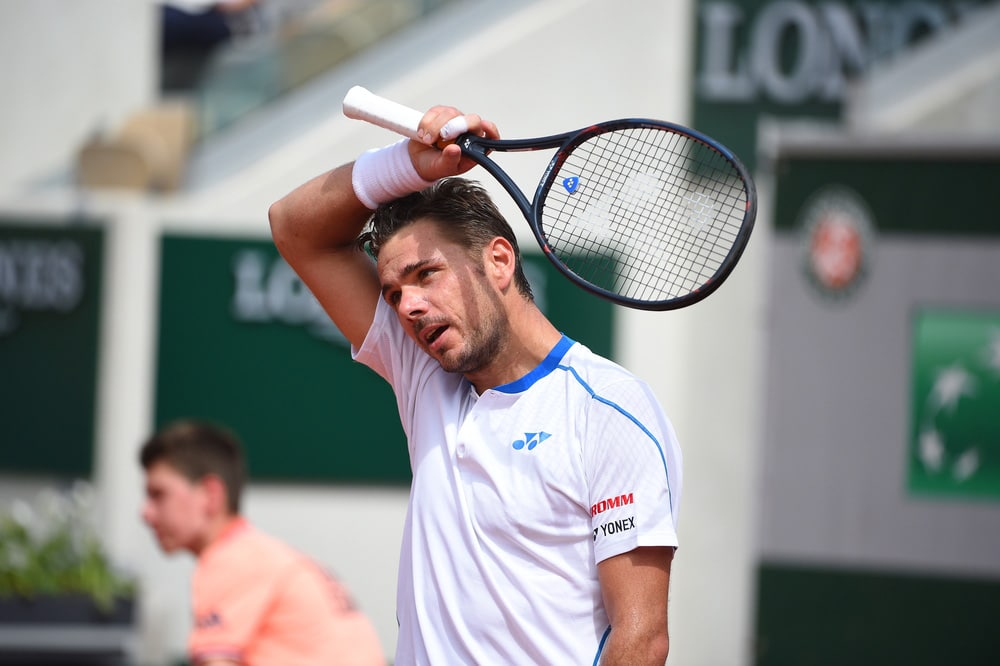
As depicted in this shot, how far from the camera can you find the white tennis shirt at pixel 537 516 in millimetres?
2336

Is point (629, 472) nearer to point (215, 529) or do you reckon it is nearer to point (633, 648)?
point (633, 648)

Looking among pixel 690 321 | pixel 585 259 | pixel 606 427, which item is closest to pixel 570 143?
pixel 585 259

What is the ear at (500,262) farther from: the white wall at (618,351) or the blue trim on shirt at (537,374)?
the white wall at (618,351)

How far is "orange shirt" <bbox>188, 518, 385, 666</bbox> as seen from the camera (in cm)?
374

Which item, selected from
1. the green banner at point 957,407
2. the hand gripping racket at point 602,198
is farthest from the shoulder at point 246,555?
the green banner at point 957,407

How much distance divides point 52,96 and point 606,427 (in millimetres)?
7288

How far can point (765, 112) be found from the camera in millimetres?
8289

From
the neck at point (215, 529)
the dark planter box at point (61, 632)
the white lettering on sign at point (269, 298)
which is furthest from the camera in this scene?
the white lettering on sign at point (269, 298)

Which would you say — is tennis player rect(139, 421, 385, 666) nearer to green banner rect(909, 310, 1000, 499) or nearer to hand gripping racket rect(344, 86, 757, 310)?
hand gripping racket rect(344, 86, 757, 310)

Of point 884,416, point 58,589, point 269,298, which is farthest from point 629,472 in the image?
point 269,298

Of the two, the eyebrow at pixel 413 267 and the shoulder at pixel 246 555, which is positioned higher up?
the eyebrow at pixel 413 267

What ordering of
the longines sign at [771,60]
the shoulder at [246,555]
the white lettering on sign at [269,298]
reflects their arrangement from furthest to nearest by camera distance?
the longines sign at [771,60] < the white lettering on sign at [269,298] < the shoulder at [246,555]

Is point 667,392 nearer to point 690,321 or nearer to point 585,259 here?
point 690,321

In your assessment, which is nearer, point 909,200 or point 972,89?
point 909,200
